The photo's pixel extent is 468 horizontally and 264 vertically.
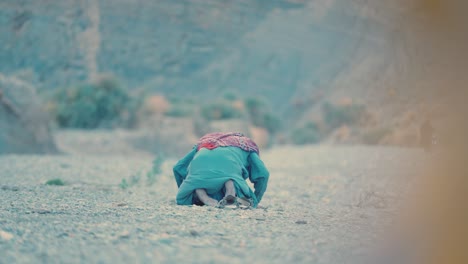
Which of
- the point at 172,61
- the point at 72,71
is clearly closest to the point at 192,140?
the point at 72,71

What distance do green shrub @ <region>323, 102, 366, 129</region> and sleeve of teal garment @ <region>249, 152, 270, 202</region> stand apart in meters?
14.4

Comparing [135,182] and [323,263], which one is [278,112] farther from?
[323,263]

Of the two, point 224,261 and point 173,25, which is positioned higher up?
point 173,25

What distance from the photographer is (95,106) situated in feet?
85.5

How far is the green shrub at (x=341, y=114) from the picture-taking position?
75.7 feet

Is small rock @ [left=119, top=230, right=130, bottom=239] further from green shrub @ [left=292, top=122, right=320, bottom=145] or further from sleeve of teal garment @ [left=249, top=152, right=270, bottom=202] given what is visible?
green shrub @ [left=292, top=122, right=320, bottom=145]

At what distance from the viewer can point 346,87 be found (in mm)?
30469

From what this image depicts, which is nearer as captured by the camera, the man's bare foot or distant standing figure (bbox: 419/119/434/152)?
the man's bare foot

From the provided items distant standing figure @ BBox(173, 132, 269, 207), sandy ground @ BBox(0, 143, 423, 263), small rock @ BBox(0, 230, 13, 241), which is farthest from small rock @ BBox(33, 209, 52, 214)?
distant standing figure @ BBox(173, 132, 269, 207)

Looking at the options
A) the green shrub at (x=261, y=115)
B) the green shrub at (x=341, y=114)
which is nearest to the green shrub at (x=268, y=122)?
the green shrub at (x=261, y=115)

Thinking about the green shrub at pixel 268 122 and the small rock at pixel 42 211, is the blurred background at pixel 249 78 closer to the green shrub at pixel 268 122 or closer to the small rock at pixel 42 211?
the green shrub at pixel 268 122

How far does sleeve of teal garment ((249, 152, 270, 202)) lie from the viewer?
6.95 meters

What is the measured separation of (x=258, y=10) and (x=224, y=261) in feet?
117

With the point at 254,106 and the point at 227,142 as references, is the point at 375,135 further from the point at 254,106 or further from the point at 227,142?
the point at 254,106
